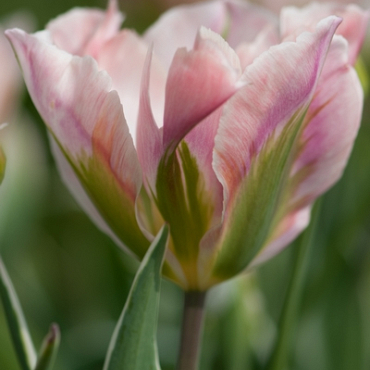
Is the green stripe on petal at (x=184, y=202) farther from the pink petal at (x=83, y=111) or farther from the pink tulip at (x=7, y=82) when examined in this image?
the pink tulip at (x=7, y=82)

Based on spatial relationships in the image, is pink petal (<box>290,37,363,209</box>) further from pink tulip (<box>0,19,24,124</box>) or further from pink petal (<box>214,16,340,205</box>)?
pink tulip (<box>0,19,24,124</box>)

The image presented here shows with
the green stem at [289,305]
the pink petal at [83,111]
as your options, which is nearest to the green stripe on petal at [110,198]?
the pink petal at [83,111]

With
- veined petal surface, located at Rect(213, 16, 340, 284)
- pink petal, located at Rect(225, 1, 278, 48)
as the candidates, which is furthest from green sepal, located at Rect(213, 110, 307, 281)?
pink petal, located at Rect(225, 1, 278, 48)

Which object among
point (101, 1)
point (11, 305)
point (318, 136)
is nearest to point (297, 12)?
point (318, 136)

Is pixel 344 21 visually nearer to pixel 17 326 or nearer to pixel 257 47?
pixel 257 47

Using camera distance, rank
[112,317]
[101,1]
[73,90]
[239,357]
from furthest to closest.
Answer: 1. [101,1]
2. [112,317]
3. [239,357]
4. [73,90]

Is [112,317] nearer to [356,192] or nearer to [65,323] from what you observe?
[65,323]
